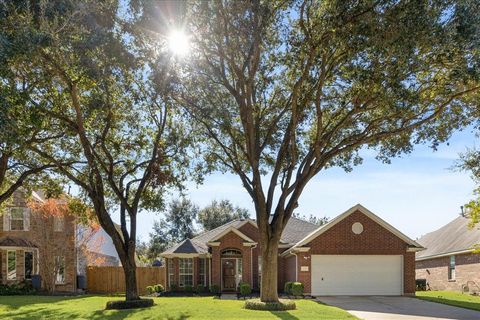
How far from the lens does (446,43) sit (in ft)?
44.5

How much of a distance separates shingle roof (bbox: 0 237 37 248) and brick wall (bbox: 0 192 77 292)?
25cm

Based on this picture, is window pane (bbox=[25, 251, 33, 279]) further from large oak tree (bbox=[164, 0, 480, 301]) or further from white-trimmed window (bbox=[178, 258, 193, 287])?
large oak tree (bbox=[164, 0, 480, 301])

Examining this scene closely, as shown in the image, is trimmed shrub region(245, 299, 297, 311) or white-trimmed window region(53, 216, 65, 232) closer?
trimmed shrub region(245, 299, 297, 311)

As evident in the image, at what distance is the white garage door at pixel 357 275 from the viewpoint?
91.4ft

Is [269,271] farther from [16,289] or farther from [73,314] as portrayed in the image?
[16,289]

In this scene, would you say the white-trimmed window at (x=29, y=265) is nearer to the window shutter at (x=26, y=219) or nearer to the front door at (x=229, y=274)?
the window shutter at (x=26, y=219)

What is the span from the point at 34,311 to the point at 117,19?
1149cm

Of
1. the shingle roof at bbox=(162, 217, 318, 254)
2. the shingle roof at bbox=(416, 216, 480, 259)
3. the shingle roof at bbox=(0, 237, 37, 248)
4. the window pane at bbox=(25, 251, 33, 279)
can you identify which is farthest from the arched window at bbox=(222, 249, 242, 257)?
the shingle roof at bbox=(416, 216, 480, 259)

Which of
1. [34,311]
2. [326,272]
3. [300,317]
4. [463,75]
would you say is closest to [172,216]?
[326,272]

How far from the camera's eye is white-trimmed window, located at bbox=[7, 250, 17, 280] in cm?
3278

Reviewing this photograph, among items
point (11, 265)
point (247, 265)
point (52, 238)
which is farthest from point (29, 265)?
point (247, 265)

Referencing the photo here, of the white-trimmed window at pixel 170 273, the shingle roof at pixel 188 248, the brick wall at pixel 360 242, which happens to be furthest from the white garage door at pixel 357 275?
the white-trimmed window at pixel 170 273

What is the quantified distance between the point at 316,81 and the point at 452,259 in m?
21.1

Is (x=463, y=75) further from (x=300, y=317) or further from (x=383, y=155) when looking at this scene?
(x=300, y=317)
